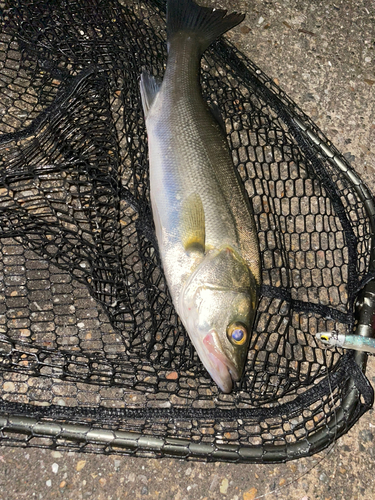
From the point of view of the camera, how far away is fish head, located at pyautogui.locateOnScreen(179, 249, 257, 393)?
2.15 meters

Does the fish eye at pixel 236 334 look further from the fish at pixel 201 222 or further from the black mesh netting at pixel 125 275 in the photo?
the black mesh netting at pixel 125 275

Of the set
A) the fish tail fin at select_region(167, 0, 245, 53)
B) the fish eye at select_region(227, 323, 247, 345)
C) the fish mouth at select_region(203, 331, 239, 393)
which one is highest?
the fish tail fin at select_region(167, 0, 245, 53)

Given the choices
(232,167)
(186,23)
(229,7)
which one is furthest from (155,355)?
(229,7)

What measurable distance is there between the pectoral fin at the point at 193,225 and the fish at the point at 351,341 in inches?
33.3

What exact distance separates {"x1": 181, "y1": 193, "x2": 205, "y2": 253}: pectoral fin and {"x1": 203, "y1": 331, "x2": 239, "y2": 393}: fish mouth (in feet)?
1.49

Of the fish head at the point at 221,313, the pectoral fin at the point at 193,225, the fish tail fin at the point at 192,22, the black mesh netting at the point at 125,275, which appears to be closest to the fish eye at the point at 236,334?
the fish head at the point at 221,313

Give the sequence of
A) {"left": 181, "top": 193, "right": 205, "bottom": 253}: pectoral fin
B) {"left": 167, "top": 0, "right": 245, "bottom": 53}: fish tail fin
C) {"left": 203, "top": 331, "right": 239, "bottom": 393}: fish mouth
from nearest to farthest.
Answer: {"left": 203, "top": 331, "right": 239, "bottom": 393}: fish mouth < {"left": 181, "top": 193, "right": 205, "bottom": 253}: pectoral fin < {"left": 167, "top": 0, "right": 245, "bottom": 53}: fish tail fin

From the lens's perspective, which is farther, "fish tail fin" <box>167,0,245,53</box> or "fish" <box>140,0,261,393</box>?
"fish tail fin" <box>167,0,245,53</box>

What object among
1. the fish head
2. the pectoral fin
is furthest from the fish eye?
the pectoral fin

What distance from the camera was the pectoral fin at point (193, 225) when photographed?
226 centimetres

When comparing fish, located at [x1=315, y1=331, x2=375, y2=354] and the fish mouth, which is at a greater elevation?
fish, located at [x1=315, y1=331, x2=375, y2=354]

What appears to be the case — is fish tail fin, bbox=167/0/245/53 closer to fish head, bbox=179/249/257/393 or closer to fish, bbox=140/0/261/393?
fish, bbox=140/0/261/393

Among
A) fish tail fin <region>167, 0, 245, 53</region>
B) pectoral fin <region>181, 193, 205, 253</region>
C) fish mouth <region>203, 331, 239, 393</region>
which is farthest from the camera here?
fish tail fin <region>167, 0, 245, 53</region>

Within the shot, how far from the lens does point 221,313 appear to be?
2.20 metres
